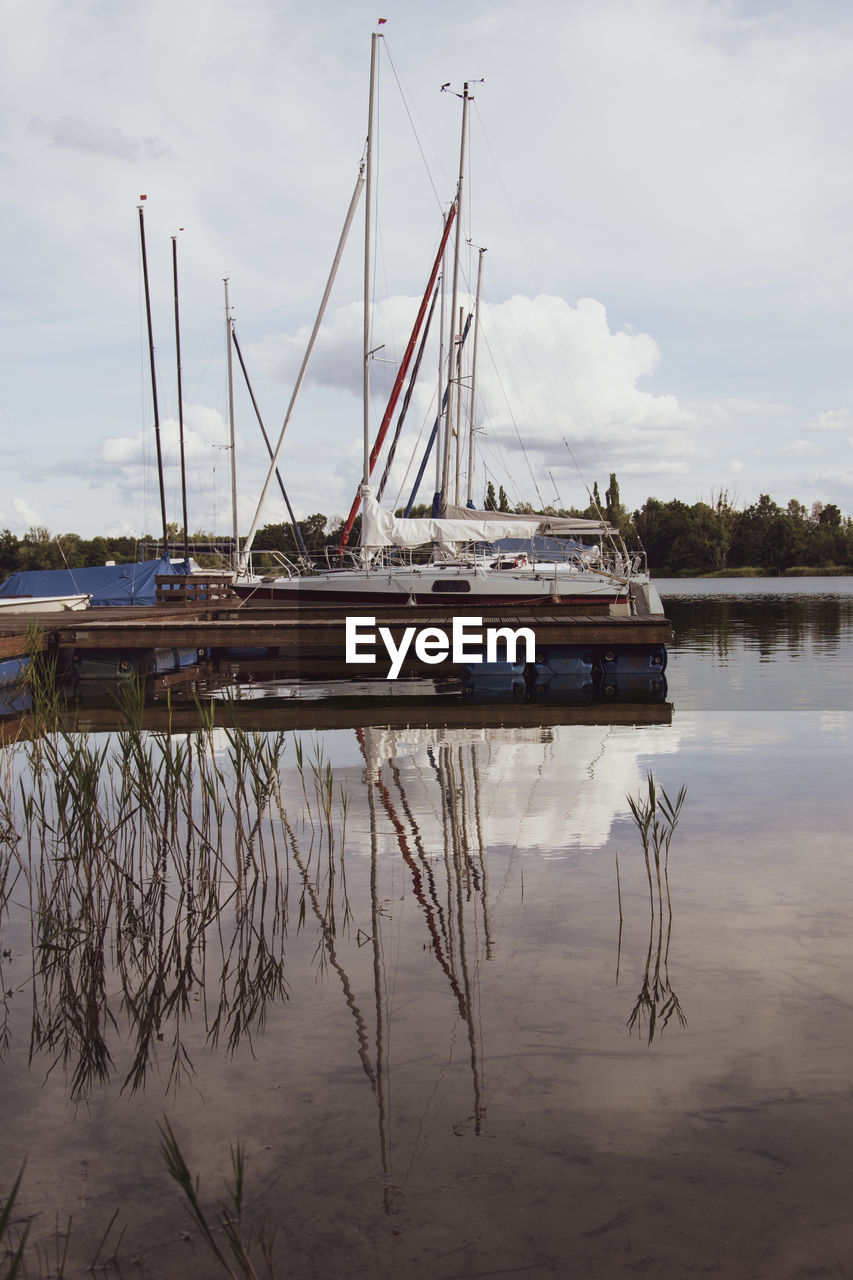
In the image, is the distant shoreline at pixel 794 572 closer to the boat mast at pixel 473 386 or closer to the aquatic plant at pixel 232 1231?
the boat mast at pixel 473 386

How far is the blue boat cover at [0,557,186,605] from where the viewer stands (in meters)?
27.3

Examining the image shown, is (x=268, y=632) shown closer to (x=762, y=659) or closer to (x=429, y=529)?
(x=429, y=529)

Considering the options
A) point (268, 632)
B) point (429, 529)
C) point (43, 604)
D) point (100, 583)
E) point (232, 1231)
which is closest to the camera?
point (232, 1231)

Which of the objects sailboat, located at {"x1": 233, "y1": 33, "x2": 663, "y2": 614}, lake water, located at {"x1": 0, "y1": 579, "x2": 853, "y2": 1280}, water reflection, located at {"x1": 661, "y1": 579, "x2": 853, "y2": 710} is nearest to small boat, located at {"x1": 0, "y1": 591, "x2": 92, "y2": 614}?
sailboat, located at {"x1": 233, "y1": 33, "x2": 663, "y2": 614}

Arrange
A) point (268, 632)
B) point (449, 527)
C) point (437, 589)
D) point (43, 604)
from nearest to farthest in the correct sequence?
point (268, 632)
point (43, 604)
point (437, 589)
point (449, 527)

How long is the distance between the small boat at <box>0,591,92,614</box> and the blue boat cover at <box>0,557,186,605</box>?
0.31m

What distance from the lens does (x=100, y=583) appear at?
1096 inches

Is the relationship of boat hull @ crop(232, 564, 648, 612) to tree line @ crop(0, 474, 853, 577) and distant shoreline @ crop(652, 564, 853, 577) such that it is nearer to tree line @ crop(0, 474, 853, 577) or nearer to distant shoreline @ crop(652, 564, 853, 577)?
tree line @ crop(0, 474, 853, 577)

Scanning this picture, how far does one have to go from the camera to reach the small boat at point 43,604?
21094 mm

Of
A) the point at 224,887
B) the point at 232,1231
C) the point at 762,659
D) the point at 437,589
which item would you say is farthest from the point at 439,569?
the point at 232,1231

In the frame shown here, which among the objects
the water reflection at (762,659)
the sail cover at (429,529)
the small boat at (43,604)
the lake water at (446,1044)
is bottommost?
the water reflection at (762,659)

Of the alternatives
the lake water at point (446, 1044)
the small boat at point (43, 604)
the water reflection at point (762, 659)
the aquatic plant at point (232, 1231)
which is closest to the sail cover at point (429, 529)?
the water reflection at point (762, 659)

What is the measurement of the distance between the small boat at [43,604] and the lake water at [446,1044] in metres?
13.9

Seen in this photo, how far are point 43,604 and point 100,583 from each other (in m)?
4.87
